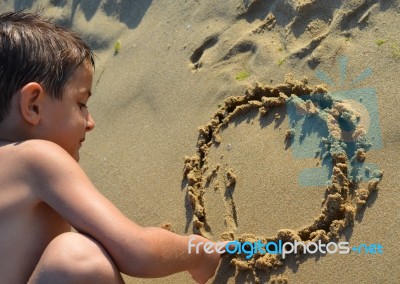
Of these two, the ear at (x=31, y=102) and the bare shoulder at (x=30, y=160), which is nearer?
the bare shoulder at (x=30, y=160)

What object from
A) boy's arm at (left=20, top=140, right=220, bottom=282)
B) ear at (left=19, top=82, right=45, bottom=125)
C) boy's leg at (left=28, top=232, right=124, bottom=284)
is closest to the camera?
boy's leg at (left=28, top=232, right=124, bottom=284)

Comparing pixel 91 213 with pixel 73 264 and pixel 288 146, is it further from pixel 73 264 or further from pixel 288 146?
pixel 288 146

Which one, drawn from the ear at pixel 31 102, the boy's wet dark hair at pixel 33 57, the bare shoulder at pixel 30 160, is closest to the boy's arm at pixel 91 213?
the bare shoulder at pixel 30 160

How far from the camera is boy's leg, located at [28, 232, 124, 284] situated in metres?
1.58

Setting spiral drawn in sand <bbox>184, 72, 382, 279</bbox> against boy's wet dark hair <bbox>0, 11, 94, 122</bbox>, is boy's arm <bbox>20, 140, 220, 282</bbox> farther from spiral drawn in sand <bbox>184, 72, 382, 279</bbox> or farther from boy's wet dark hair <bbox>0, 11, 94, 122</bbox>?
spiral drawn in sand <bbox>184, 72, 382, 279</bbox>

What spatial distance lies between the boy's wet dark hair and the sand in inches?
23.2

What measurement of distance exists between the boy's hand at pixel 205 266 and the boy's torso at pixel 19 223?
503 mm

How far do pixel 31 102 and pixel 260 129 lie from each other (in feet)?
2.89

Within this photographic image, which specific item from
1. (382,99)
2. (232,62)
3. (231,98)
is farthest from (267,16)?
(382,99)

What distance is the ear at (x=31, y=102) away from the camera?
189 cm

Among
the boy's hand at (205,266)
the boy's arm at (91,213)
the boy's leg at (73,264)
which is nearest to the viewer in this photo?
the boy's leg at (73,264)

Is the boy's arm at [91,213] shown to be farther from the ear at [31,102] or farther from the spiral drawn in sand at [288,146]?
the spiral drawn in sand at [288,146]

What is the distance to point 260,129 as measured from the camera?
2.28 metres

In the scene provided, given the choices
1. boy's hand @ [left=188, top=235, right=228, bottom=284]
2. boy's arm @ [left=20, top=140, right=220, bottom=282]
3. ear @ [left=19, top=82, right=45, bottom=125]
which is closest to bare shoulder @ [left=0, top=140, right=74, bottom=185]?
boy's arm @ [left=20, top=140, right=220, bottom=282]
